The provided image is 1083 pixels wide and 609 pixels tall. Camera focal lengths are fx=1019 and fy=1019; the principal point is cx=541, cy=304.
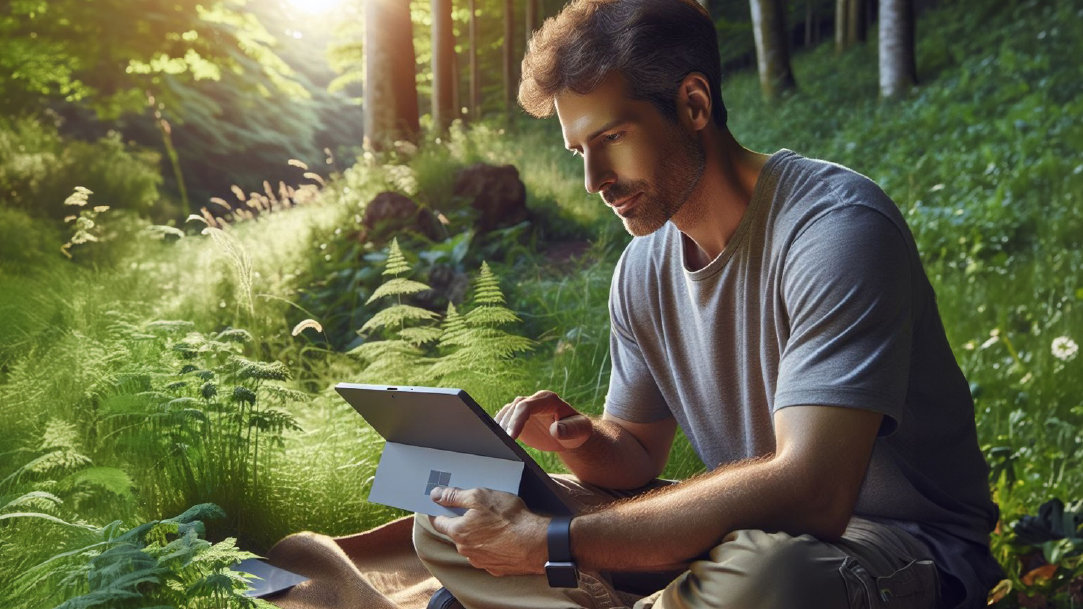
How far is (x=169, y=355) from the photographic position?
323 cm

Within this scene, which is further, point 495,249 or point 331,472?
point 495,249

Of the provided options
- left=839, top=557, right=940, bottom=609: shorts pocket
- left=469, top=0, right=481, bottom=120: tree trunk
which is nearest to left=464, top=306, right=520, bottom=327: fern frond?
left=839, top=557, right=940, bottom=609: shorts pocket

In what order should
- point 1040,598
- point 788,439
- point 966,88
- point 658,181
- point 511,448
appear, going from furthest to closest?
point 966,88 < point 1040,598 < point 658,181 < point 511,448 < point 788,439

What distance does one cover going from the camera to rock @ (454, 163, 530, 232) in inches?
263

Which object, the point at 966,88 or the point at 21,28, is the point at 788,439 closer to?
the point at 966,88

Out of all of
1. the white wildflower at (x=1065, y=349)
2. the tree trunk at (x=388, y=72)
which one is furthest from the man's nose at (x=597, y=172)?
the tree trunk at (x=388, y=72)

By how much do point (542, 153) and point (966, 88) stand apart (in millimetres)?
4011

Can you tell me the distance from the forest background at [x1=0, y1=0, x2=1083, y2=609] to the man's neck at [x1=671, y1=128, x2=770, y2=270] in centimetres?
120

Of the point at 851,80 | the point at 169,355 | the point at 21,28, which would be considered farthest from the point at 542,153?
the point at 169,355

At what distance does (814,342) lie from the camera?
181 centimetres

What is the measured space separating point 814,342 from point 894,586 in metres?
0.45

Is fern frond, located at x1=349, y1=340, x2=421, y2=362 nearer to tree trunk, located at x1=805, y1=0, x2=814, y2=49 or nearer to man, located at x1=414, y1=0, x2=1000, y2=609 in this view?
man, located at x1=414, y1=0, x2=1000, y2=609

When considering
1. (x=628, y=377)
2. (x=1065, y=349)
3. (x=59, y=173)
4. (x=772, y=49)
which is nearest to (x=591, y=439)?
(x=628, y=377)

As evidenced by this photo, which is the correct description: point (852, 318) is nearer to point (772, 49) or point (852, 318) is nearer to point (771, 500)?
point (771, 500)
